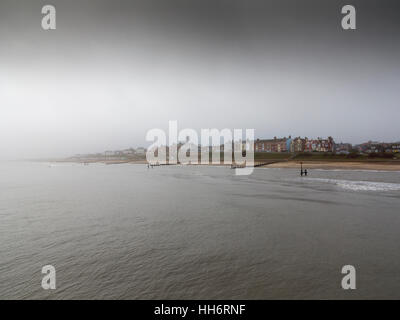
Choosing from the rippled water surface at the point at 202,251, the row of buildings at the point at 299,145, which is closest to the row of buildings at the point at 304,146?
the row of buildings at the point at 299,145

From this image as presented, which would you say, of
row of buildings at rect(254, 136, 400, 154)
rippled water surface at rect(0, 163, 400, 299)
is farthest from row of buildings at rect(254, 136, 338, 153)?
rippled water surface at rect(0, 163, 400, 299)

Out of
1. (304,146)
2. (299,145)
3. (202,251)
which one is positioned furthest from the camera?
(304,146)

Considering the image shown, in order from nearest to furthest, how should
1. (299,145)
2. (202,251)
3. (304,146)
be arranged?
(202,251) → (299,145) → (304,146)

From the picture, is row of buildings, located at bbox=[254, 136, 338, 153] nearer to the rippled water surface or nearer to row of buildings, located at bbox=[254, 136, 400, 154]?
row of buildings, located at bbox=[254, 136, 400, 154]

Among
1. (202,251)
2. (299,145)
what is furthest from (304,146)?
(202,251)

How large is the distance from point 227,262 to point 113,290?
4.49m

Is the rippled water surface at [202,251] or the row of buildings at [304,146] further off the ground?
the row of buildings at [304,146]

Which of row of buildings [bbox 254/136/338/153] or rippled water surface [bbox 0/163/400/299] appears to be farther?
row of buildings [bbox 254/136/338/153]

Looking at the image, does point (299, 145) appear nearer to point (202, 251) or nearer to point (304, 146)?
point (304, 146)

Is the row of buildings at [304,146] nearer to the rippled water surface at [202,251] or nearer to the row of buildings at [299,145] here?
the row of buildings at [299,145]

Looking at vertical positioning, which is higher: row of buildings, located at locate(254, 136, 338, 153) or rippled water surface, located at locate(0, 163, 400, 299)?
row of buildings, located at locate(254, 136, 338, 153)
